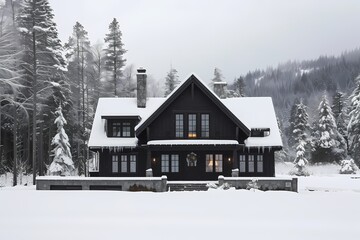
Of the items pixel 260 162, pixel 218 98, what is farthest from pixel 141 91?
pixel 260 162

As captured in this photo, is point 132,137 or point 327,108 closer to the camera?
point 132,137

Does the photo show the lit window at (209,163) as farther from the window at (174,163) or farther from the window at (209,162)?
the window at (174,163)

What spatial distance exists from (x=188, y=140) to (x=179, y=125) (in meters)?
1.52

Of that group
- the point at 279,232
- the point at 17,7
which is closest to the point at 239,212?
the point at 279,232

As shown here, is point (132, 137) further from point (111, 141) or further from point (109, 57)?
point (109, 57)

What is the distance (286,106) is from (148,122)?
150797 millimetres

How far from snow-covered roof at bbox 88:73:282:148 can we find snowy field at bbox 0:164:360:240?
Answer: 1246 centimetres

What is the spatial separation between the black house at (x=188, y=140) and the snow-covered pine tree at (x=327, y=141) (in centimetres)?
2447

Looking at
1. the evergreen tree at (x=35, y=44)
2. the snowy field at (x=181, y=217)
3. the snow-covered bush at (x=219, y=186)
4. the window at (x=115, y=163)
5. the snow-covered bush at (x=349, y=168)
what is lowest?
the snow-covered bush at (x=349, y=168)

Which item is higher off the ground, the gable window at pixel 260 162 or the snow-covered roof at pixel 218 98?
the snow-covered roof at pixel 218 98

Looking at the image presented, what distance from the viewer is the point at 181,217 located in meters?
13.0

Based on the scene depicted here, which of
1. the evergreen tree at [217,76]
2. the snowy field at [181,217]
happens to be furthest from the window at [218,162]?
the evergreen tree at [217,76]

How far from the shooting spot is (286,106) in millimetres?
171750

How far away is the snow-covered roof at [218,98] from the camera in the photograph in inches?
1212
